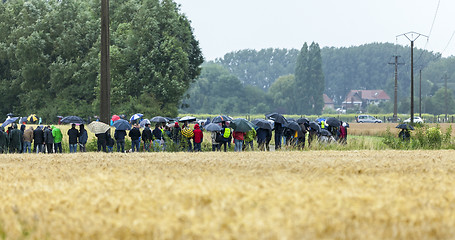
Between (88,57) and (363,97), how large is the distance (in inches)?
5168

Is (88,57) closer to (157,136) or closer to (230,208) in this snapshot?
(157,136)

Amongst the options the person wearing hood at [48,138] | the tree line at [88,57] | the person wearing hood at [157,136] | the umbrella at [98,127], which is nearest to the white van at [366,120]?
the tree line at [88,57]

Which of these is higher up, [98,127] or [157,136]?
[98,127]

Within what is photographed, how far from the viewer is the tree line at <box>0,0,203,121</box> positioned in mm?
57844

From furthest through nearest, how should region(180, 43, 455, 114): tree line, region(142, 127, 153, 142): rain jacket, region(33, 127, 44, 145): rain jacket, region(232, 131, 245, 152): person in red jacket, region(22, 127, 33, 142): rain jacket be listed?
region(180, 43, 455, 114): tree line → region(22, 127, 33, 142): rain jacket → region(142, 127, 153, 142): rain jacket → region(33, 127, 44, 145): rain jacket → region(232, 131, 245, 152): person in red jacket

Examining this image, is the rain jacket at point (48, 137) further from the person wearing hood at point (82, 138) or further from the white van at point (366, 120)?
the white van at point (366, 120)

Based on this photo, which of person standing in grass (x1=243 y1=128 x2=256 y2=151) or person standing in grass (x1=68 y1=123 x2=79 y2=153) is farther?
person standing in grass (x1=243 y1=128 x2=256 y2=151)

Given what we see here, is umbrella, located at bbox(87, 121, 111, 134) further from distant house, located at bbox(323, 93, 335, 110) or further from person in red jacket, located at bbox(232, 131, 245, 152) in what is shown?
distant house, located at bbox(323, 93, 335, 110)

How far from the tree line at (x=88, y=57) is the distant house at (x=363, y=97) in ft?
389

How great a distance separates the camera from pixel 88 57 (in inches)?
2479

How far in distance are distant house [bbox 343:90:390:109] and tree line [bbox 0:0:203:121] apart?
119 meters

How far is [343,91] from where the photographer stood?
195375 millimetres

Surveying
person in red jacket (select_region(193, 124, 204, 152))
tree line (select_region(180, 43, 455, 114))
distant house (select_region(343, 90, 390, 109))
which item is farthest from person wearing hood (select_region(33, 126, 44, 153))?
distant house (select_region(343, 90, 390, 109))

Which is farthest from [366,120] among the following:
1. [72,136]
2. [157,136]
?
[72,136]
